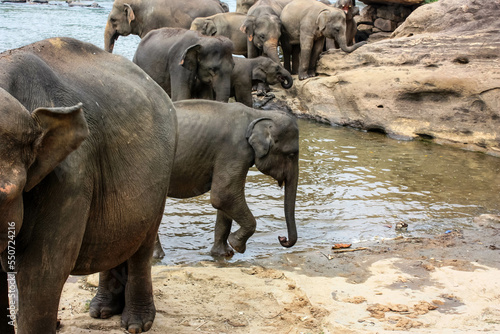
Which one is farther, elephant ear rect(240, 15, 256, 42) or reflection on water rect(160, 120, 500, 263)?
elephant ear rect(240, 15, 256, 42)

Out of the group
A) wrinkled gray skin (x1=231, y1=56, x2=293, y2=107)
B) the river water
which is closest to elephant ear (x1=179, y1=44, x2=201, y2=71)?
wrinkled gray skin (x1=231, y1=56, x2=293, y2=107)

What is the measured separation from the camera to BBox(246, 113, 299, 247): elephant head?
537 centimetres

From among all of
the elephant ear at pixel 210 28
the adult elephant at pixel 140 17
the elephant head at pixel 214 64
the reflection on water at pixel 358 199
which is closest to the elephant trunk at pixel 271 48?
the elephant ear at pixel 210 28

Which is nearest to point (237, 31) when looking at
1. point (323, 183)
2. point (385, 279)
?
point (323, 183)

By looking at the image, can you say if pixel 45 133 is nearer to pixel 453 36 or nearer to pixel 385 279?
pixel 385 279

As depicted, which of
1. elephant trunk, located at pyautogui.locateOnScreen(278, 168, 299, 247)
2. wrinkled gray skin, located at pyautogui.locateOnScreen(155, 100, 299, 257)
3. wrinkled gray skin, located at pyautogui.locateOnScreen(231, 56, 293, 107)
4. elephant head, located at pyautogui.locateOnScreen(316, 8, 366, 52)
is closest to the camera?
elephant trunk, located at pyautogui.locateOnScreen(278, 168, 299, 247)

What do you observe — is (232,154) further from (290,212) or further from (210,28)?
(210,28)

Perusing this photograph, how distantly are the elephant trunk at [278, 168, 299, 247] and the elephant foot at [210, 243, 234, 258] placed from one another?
568 millimetres

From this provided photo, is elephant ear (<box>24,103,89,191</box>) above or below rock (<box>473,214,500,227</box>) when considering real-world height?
above

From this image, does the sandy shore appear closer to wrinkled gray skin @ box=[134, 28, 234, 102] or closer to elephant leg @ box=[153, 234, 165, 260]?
elephant leg @ box=[153, 234, 165, 260]

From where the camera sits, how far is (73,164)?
2.41 m

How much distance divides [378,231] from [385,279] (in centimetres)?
149

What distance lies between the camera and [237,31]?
13.5 m

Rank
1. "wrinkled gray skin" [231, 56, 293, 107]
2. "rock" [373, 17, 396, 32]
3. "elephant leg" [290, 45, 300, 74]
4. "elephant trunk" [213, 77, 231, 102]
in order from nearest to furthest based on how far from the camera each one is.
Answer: "elephant trunk" [213, 77, 231, 102]
"wrinkled gray skin" [231, 56, 293, 107]
"elephant leg" [290, 45, 300, 74]
"rock" [373, 17, 396, 32]
